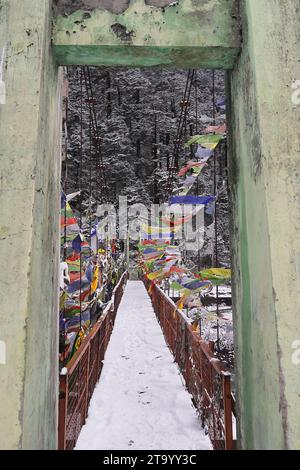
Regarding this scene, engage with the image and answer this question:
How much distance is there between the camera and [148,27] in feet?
7.72

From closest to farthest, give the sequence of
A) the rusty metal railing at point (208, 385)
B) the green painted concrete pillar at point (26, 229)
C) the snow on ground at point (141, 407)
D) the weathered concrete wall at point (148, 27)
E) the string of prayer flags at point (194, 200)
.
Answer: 1. the green painted concrete pillar at point (26, 229)
2. the weathered concrete wall at point (148, 27)
3. the rusty metal railing at point (208, 385)
4. the snow on ground at point (141, 407)
5. the string of prayer flags at point (194, 200)

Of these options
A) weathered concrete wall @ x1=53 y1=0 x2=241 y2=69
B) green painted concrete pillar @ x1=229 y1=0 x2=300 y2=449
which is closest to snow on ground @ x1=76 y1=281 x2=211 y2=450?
green painted concrete pillar @ x1=229 y1=0 x2=300 y2=449

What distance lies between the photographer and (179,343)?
6.12m

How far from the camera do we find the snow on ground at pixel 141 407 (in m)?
3.58

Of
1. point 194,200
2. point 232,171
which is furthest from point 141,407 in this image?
point 194,200

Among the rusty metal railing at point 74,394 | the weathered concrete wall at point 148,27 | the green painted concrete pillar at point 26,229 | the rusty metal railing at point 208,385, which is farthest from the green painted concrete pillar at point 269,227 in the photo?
the rusty metal railing at point 74,394

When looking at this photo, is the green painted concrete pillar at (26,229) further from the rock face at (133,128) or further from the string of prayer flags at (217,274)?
the rock face at (133,128)

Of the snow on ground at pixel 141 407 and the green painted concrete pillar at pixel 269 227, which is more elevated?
the green painted concrete pillar at pixel 269 227

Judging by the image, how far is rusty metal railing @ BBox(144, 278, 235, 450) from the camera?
2.97 meters

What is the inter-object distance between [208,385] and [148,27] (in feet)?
10.2

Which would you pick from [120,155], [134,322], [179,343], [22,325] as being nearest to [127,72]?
[120,155]

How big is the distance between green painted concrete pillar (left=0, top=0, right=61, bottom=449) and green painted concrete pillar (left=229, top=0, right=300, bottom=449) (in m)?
1.19

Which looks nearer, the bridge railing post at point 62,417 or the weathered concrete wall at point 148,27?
the weathered concrete wall at point 148,27

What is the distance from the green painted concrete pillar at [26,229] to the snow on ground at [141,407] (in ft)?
4.64
